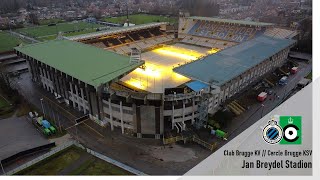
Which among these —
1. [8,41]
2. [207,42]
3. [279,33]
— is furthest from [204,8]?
[8,41]

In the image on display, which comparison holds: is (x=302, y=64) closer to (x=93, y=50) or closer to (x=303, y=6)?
(x=93, y=50)

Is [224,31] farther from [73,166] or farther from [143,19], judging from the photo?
[73,166]

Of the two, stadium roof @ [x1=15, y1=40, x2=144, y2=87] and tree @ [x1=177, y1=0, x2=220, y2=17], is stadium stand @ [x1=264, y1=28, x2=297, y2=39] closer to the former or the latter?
stadium roof @ [x1=15, y1=40, x2=144, y2=87]

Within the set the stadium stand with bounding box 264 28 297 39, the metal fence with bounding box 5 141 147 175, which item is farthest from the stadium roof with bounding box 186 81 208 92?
the stadium stand with bounding box 264 28 297 39

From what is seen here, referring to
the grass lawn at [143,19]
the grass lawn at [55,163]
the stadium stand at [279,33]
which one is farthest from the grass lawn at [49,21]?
the grass lawn at [55,163]

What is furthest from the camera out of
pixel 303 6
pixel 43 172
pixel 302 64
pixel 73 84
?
pixel 303 6


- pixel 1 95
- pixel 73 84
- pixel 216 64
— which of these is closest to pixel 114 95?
pixel 73 84

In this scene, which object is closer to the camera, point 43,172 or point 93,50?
point 43,172

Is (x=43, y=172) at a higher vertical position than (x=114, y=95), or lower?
lower
